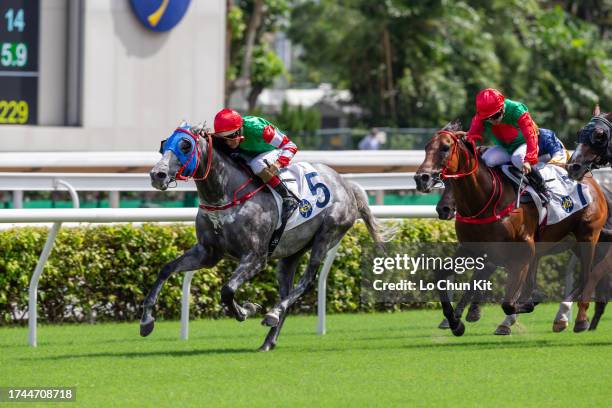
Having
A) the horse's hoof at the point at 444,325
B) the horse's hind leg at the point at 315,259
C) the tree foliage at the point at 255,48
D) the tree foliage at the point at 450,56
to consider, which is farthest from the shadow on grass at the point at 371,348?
the tree foliage at the point at 450,56

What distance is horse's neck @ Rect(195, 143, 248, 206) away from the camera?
7602 millimetres

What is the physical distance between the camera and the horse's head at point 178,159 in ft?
23.7

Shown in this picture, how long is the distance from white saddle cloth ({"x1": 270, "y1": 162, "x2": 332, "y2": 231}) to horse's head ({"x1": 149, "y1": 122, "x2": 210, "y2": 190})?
2.10 feet

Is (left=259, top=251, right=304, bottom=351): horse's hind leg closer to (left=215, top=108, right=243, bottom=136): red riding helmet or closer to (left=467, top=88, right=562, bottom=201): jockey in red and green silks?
(left=215, top=108, right=243, bottom=136): red riding helmet

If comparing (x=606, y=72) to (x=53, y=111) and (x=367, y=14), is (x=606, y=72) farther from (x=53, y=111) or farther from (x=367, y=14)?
(x=53, y=111)

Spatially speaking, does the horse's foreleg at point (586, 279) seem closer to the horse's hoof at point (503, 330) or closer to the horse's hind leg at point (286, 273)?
the horse's hoof at point (503, 330)

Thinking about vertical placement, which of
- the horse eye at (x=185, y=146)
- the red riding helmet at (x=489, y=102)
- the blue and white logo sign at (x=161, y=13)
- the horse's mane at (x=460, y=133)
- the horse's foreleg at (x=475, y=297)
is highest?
the blue and white logo sign at (x=161, y=13)

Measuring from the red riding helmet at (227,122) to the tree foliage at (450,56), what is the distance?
21875 millimetres

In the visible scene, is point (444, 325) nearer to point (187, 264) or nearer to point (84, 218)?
point (187, 264)

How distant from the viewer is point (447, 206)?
804 centimetres

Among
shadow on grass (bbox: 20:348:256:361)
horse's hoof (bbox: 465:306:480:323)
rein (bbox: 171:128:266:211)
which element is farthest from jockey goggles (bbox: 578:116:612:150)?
shadow on grass (bbox: 20:348:256:361)

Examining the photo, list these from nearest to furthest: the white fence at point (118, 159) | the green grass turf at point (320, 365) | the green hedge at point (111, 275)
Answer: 1. the green grass turf at point (320, 365)
2. the green hedge at point (111, 275)
3. the white fence at point (118, 159)

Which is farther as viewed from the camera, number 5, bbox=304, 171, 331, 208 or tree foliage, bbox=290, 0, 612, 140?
tree foliage, bbox=290, 0, 612, 140

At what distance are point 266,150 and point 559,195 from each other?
6.13ft
